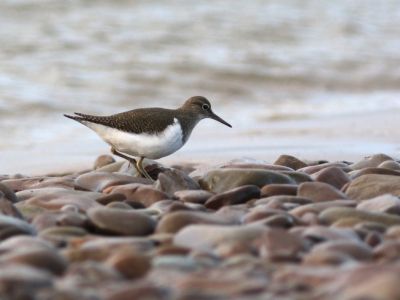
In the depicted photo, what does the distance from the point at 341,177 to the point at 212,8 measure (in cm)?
1083

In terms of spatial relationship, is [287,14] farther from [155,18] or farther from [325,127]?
[325,127]

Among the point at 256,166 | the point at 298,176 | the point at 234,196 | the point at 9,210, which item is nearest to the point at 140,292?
the point at 9,210

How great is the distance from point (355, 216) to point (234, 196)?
0.92m

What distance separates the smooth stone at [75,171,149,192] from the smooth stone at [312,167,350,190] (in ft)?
3.79

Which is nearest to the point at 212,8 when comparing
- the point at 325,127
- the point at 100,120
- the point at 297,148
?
the point at 325,127

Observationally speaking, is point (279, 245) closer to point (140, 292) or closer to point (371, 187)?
point (140, 292)

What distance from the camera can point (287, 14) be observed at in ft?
53.9

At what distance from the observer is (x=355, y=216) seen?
15.1 feet

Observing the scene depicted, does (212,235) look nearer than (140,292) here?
No

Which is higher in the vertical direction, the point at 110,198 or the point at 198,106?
the point at 198,106

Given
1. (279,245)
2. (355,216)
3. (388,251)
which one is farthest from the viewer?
(355,216)

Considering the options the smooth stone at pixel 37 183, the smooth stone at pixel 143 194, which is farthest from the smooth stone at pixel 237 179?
the smooth stone at pixel 37 183

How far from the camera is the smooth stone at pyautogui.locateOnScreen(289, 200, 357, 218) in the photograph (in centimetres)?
477

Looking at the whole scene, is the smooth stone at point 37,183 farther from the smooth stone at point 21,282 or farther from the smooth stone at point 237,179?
the smooth stone at point 21,282
